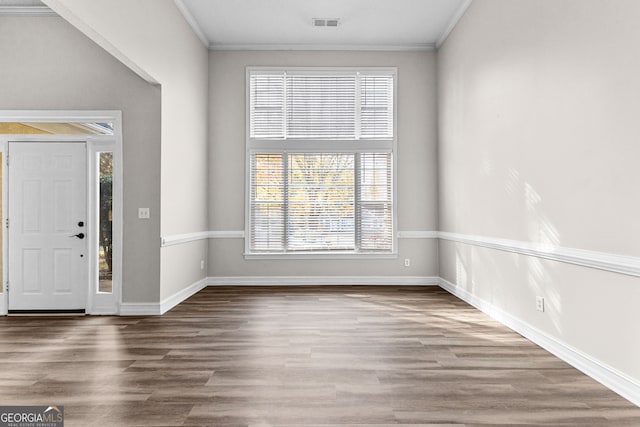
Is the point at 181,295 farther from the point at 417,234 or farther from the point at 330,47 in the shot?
the point at 330,47

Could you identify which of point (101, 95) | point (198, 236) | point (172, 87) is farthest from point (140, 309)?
point (172, 87)

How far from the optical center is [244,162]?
22.4 feet

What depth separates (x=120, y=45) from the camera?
12.3 ft

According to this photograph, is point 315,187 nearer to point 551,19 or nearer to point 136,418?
point 551,19

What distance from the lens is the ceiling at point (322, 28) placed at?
5.51m

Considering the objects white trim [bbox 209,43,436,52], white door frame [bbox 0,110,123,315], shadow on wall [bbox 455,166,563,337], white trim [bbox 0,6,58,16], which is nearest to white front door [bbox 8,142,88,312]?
white door frame [bbox 0,110,123,315]

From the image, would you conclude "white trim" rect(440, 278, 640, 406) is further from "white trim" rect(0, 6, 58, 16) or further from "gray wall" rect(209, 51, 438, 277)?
"white trim" rect(0, 6, 58, 16)

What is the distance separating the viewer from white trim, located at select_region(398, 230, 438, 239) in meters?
6.81

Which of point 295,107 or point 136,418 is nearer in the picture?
point 136,418

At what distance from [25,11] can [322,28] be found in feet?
11.8

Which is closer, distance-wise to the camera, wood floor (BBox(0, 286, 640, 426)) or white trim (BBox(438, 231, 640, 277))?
wood floor (BBox(0, 286, 640, 426))

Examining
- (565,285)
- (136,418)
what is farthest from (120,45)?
(565,285)

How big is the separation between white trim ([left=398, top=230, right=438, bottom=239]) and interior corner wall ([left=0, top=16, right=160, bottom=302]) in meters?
3.68

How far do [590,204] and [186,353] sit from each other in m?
3.29
